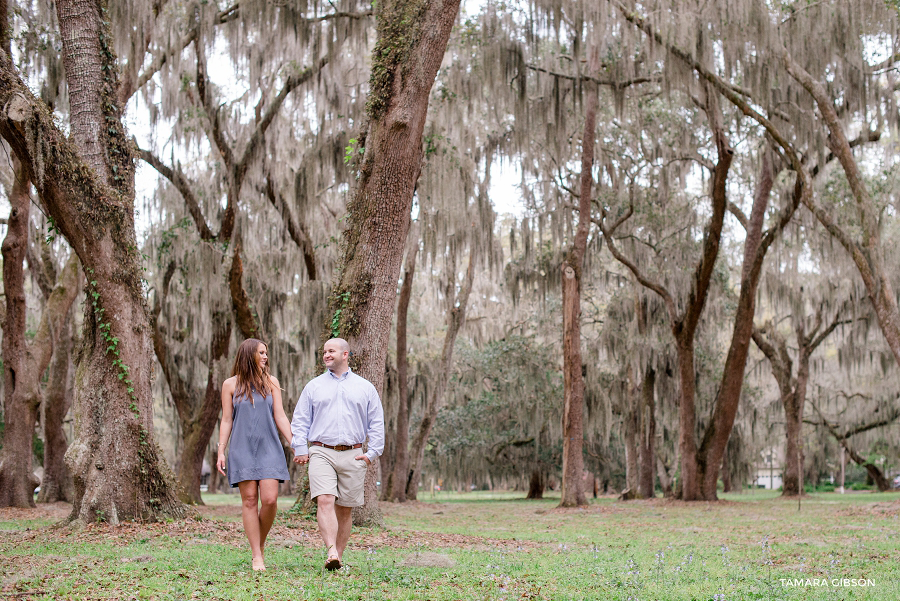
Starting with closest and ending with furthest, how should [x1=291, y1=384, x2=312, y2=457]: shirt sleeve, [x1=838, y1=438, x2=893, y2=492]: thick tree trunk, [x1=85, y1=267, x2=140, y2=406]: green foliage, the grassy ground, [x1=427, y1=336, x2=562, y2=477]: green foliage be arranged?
1. the grassy ground
2. [x1=291, y1=384, x2=312, y2=457]: shirt sleeve
3. [x1=85, y1=267, x2=140, y2=406]: green foliage
4. [x1=427, y1=336, x2=562, y2=477]: green foliage
5. [x1=838, y1=438, x2=893, y2=492]: thick tree trunk

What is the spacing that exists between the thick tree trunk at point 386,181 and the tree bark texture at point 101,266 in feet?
5.95

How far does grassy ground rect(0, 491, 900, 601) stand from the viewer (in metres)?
3.87

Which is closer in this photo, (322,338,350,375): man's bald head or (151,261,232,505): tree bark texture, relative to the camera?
(322,338,350,375): man's bald head

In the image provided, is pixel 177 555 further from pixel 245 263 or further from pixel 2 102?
pixel 245 263

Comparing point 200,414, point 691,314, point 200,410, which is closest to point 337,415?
point 200,414

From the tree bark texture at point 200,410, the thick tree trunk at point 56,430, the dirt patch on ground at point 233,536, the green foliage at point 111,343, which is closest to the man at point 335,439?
the dirt patch on ground at point 233,536

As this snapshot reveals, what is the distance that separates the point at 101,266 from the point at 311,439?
3597 millimetres

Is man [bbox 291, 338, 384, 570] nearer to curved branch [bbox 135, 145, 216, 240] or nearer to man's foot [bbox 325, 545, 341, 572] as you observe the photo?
man's foot [bbox 325, 545, 341, 572]

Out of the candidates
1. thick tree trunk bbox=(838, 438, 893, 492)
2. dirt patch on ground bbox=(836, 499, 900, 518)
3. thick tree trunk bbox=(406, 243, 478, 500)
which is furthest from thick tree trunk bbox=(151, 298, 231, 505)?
thick tree trunk bbox=(838, 438, 893, 492)

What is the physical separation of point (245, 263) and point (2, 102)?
326 inches

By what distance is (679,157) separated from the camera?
15.4 meters

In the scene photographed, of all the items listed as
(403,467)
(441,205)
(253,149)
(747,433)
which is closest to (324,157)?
(253,149)

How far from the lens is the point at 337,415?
4.32m

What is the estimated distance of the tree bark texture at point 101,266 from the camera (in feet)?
21.7
